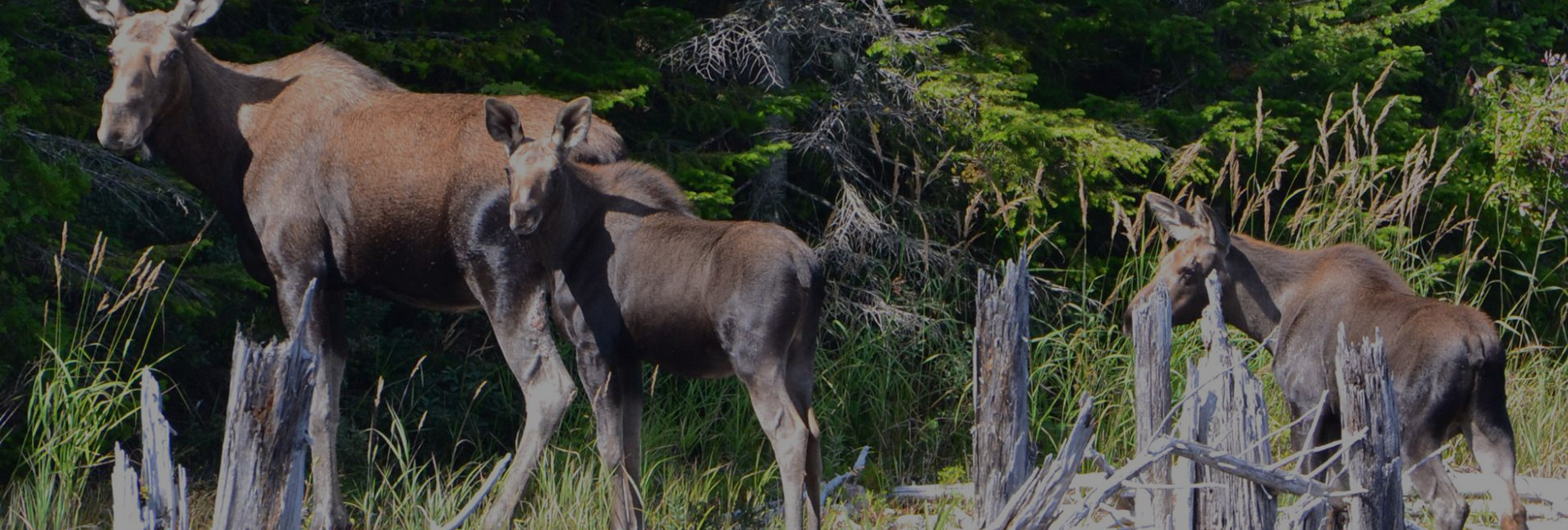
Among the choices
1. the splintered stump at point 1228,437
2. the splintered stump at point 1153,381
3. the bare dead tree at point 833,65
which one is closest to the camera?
the splintered stump at point 1228,437

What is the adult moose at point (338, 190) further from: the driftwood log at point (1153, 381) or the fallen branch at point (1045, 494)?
the fallen branch at point (1045, 494)

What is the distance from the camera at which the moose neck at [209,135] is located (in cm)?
717

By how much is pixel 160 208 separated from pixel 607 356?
4.17m

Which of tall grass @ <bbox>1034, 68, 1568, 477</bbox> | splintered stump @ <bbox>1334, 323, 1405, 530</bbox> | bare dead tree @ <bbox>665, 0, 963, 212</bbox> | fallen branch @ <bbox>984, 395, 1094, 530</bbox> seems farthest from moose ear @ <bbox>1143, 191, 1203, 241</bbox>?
fallen branch @ <bbox>984, 395, 1094, 530</bbox>

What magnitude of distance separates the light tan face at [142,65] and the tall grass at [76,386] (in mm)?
563

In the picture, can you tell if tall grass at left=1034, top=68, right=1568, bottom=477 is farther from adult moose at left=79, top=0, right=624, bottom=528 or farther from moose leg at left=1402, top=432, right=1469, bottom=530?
adult moose at left=79, top=0, right=624, bottom=528

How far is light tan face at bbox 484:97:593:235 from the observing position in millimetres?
6465

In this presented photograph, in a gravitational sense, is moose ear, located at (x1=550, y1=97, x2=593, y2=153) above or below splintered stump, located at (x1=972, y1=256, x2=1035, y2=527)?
above

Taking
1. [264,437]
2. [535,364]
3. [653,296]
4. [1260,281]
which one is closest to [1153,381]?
[653,296]

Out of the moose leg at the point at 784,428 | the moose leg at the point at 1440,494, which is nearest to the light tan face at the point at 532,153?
the moose leg at the point at 784,428

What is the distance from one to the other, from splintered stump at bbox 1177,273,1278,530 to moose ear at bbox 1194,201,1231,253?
2.59 metres

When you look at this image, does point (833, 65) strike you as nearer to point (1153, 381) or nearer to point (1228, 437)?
point (1153, 381)

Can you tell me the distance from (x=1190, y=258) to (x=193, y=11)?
17.1ft

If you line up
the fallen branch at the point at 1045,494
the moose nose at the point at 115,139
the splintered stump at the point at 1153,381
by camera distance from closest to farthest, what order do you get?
1. the fallen branch at the point at 1045,494
2. the splintered stump at the point at 1153,381
3. the moose nose at the point at 115,139
